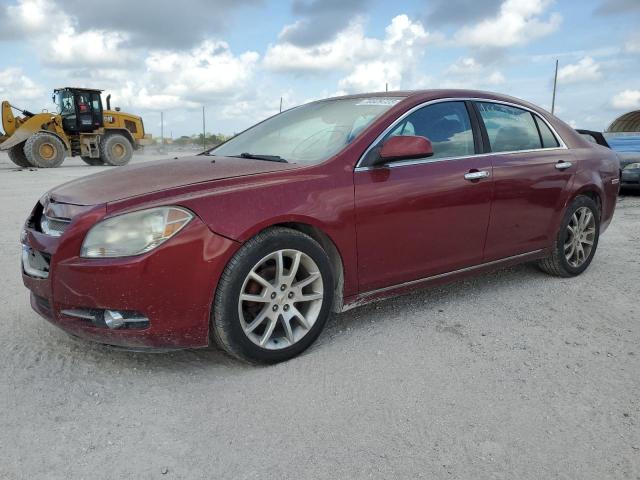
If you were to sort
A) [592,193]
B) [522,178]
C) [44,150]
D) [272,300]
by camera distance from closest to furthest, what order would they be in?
[272,300], [522,178], [592,193], [44,150]

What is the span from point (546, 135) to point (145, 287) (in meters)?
3.37

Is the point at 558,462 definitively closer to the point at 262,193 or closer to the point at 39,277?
the point at 262,193

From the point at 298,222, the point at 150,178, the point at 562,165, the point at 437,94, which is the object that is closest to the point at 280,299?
the point at 298,222

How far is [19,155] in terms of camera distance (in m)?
18.8

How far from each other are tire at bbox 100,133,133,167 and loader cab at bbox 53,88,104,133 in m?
0.65

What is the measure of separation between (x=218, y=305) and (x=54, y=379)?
0.88m

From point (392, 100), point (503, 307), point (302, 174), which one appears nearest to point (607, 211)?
point (503, 307)

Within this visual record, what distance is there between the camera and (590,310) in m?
3.84

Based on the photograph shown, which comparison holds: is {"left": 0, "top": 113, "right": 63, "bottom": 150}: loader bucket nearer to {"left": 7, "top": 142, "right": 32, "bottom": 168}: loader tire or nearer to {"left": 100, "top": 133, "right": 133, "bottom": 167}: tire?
{"left": 7, "top": 142, "right": 32, "bottom": 168}: loader tire

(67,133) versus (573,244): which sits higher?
(67,133)

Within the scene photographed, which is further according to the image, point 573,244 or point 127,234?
point 573,244

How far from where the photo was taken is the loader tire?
61.0 feet

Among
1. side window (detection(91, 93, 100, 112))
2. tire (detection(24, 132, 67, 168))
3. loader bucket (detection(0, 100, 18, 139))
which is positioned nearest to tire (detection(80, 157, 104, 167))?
tire (detection(24, 132, 67, 168))

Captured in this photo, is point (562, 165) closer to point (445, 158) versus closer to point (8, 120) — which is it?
point (445, 158)
